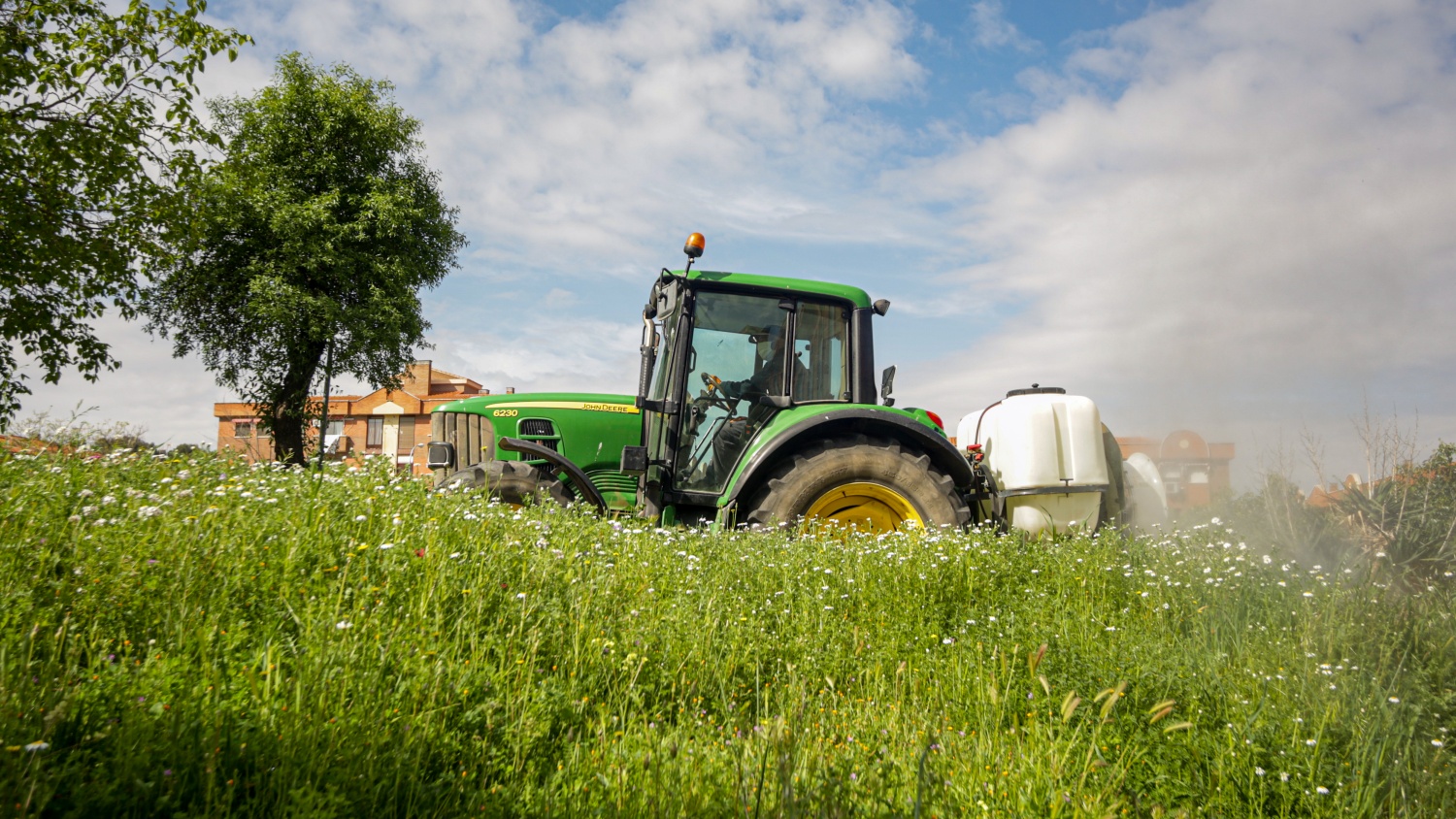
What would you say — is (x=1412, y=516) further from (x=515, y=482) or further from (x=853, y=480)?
(x=515, y=482)

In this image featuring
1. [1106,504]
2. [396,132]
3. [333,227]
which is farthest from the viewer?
[396,132]

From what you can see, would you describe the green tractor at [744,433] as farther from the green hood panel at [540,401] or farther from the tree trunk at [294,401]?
the tree trunk at [294,401]

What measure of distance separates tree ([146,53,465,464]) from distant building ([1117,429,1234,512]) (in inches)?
677

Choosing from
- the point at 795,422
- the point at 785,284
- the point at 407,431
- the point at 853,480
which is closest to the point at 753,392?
the point at 795,422

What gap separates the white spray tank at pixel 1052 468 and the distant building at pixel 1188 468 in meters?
1.93

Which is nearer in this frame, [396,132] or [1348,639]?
[1348,639]

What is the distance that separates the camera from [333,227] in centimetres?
1858

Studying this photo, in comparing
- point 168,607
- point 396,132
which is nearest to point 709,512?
point 168,607

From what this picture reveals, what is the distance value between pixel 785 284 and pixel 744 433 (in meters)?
1.23

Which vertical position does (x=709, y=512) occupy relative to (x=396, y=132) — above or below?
below

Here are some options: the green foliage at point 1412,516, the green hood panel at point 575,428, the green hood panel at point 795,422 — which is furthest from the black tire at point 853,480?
the green foliage at point 1412,516

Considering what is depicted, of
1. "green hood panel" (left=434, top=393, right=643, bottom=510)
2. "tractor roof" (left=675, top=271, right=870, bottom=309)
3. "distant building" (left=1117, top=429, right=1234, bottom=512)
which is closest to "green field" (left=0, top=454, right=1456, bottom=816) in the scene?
"green hood panel" (left=434, top=393, right=643, bottom=510)

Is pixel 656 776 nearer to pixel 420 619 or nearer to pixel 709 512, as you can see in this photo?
pixel 420 619

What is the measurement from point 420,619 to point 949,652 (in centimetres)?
227
